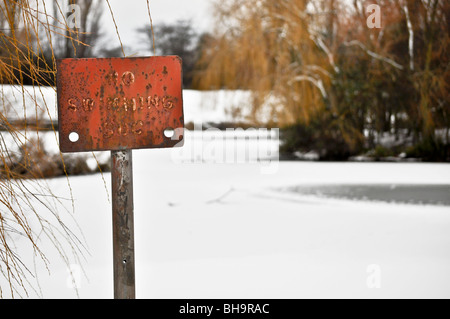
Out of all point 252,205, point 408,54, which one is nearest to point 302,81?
point 408,54

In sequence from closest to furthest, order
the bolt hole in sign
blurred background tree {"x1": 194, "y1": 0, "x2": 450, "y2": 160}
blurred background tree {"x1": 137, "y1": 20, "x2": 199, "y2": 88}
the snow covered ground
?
the bolt hole in sign
the snow covered ground
blurred background tree {"x1": 194, "y1": 0, "x2": 450, "y2": 160}
blurred background tree {"x1": 137, "y1": 20, "x2": 199, "y2": 88}

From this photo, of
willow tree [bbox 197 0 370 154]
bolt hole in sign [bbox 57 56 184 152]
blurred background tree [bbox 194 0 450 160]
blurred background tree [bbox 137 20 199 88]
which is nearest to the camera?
bolt hole in sign [bbox 57 56 184 152]

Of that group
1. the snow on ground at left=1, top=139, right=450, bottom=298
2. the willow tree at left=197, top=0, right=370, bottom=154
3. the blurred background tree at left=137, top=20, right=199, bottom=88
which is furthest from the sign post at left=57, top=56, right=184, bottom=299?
the blurred background tree at left=137, top=20, right=199, bottom=88

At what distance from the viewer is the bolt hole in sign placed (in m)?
0.86

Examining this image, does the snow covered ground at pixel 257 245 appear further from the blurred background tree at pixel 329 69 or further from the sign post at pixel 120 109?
the blurred background tree at pixel 329 69

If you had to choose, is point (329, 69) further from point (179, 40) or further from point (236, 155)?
point (179, 40)

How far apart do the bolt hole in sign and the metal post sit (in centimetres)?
4

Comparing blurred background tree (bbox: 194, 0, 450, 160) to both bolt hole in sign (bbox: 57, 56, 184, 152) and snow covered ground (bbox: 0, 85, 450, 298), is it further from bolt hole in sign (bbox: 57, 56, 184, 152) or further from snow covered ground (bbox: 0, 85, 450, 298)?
bolt hole in sign (bbox: 57, 56, 184, 152)

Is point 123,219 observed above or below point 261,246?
above

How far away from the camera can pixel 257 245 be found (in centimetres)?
253

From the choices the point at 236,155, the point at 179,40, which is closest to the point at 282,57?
the point at 236,155

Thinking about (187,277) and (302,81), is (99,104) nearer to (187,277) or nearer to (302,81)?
(187,277)

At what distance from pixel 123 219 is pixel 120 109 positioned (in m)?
0.22

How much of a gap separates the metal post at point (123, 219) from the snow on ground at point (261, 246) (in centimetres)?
90
